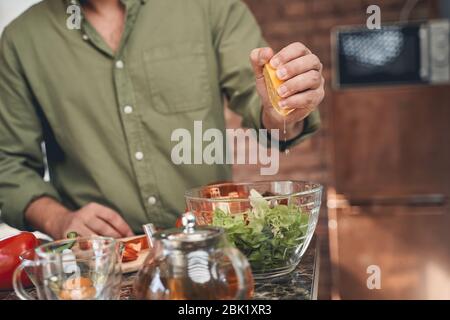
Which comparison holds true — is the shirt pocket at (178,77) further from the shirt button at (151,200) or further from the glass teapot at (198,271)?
the glass teapot at (198,271)

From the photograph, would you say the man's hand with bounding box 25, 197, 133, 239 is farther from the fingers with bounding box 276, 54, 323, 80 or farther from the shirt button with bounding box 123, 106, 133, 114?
the fingers with bounding box 276, 54, 323, 80

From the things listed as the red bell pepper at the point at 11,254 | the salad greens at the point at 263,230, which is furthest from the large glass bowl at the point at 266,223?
the red bell pepper at the point at 11,254

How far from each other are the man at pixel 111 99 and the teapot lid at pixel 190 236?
0.60 metres

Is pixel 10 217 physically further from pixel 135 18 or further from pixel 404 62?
pixel 404 62

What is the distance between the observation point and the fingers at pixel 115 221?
1252 mm

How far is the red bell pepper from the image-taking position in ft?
3.16

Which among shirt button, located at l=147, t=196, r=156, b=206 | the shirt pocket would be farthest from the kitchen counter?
the shirt pocket

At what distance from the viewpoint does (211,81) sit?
1.43 metres

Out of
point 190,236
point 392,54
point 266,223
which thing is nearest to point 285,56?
point 266,223

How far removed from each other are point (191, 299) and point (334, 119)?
6.05 feet

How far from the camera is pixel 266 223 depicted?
2.93ft

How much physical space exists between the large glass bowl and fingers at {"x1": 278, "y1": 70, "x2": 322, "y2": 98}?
0.55ft

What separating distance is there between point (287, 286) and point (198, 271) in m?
0.20
